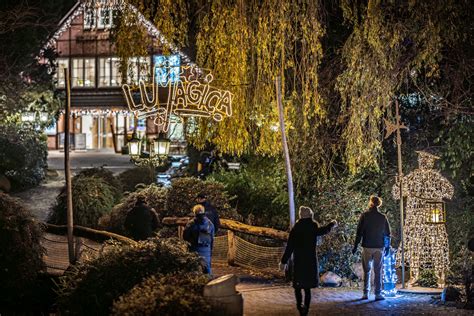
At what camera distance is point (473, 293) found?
41.8ft

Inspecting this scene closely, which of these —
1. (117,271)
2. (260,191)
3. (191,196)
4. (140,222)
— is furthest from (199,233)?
(260,191)

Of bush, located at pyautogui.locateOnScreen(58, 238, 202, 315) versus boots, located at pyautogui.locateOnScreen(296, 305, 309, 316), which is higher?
bush, located at pyautogui.locateOnScreen(58, 238, 202, 315)

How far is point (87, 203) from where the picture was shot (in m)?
23.9

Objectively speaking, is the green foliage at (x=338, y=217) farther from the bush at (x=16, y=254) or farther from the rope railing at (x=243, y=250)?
the bush at (x=16, y=254)

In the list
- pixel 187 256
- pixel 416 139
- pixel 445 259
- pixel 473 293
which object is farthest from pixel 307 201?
pixel 187 256

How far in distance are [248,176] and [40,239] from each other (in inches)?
290

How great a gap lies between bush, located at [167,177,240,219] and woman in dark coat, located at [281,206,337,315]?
24.6 ft

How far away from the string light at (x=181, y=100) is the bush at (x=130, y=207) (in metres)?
3.44

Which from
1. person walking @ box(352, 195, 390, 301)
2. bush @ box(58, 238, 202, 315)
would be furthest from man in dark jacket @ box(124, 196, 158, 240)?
bush @ box(58, 238, 202, 315)

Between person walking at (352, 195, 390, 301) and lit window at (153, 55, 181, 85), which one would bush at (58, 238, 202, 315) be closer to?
person walking at (352, 195, 390, 301)

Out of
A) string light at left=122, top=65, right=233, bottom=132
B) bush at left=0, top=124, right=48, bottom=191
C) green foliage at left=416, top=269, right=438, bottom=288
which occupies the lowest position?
green foliage at left=416, top=269, right=438, bottom=288

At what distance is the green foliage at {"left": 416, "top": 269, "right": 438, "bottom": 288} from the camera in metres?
15.0

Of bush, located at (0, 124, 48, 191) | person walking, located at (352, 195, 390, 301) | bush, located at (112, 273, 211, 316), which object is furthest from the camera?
bush, located at (0, 124, 48, 191)

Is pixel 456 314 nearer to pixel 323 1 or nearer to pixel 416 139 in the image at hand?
pixel 416 139
